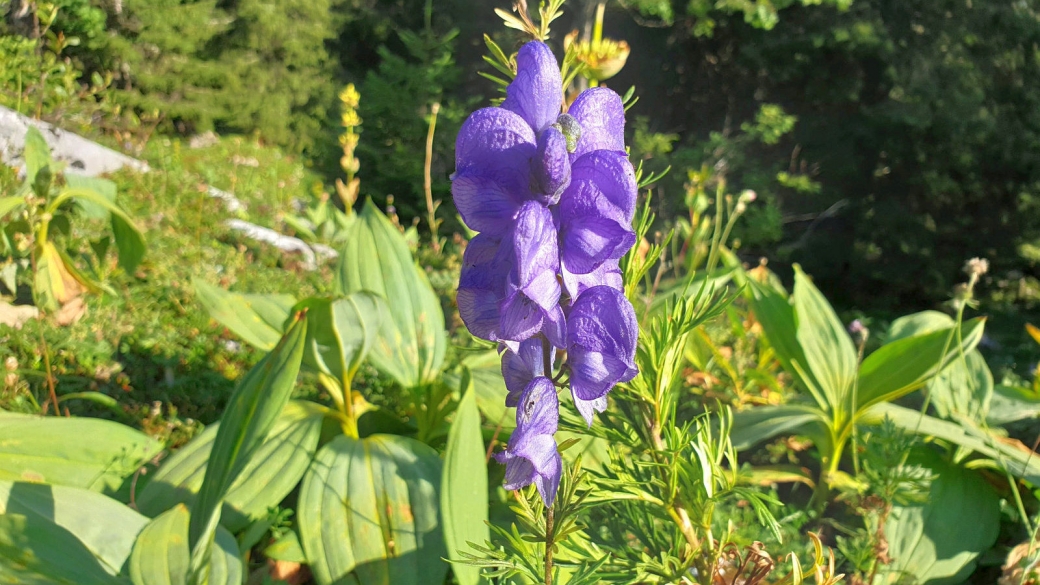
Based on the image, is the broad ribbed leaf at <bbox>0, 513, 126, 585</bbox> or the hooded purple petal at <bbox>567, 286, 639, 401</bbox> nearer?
the hooded purple petal at <bbox>567, 286, 639, 401</bbox>

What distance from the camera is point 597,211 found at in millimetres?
803

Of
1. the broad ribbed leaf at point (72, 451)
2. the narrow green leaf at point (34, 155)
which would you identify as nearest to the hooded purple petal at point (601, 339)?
the broad ribbed leaf at point (72, 451)

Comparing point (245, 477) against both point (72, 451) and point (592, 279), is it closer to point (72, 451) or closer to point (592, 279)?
point (72, 451)

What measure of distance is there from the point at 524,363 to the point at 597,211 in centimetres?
22

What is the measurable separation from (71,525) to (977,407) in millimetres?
2910

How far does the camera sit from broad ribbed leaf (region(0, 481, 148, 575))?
5.02 feet

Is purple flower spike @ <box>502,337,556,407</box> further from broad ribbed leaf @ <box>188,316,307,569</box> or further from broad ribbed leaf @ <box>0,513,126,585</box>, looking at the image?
broad ribbed leaf @ <box>0,513,126,585</box>

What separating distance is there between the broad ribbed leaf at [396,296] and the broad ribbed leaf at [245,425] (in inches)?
30.4

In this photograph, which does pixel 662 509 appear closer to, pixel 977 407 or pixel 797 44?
pixel 977 407

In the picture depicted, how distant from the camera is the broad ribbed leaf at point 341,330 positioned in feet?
6.72

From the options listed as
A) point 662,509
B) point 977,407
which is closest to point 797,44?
point 977,407

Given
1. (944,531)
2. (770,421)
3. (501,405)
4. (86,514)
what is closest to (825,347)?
(770,421)

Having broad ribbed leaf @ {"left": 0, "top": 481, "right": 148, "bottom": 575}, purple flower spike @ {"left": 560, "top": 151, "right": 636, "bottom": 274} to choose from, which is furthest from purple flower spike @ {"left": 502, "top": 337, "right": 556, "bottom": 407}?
broad ribbed leaf @ {"left": 0, "top": 481, "right": 148, "bottom": 575}

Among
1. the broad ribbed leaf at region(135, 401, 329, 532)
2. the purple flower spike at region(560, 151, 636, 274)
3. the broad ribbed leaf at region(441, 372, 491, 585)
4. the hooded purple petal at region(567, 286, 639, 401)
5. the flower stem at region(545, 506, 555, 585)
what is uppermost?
the purple flower spike at region(560, 151, 636, 274)
